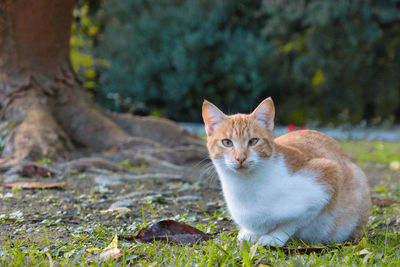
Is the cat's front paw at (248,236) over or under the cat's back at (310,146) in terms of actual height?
under

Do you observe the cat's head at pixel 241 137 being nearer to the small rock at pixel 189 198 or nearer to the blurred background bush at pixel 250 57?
the small rock at pixel 189 198

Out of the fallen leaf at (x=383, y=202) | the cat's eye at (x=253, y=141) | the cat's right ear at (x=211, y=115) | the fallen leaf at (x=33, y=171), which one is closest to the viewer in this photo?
the cat's eye at (x=253, y=141)

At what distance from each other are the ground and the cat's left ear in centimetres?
76

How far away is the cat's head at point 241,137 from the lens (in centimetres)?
266

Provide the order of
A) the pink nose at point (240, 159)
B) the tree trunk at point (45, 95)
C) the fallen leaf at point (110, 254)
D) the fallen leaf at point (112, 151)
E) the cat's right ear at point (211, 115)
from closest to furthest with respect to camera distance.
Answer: the fallen leaf at point (110, 254) < the pink nose at point (240, 159) < the cat's right ear at point (211, 115) < the tree trunk at point (45, 95) < the fallen leaf at point (112, 151)

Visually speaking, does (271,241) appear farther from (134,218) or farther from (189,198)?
(189,198)

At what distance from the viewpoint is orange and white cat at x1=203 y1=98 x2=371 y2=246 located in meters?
2.69

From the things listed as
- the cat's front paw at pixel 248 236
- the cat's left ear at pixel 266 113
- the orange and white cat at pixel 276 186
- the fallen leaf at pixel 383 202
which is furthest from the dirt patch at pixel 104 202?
the fallen leaf at pixel 383 202

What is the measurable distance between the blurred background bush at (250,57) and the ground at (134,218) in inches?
277

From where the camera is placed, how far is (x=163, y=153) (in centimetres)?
585

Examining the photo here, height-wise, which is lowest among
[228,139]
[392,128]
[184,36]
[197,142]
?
[392,128]

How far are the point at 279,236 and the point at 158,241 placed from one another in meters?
0.79

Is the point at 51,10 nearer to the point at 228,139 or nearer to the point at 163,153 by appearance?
the point at 163,153

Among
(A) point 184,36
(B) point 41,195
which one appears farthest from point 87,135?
(A) point 184,36
